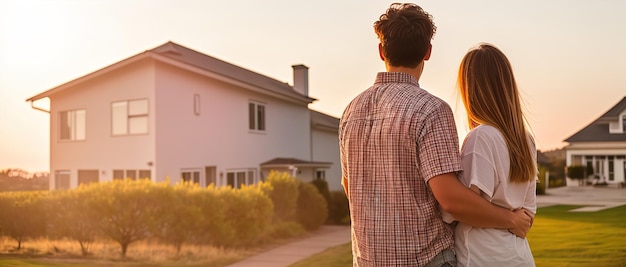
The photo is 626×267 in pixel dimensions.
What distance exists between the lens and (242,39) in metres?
7.50

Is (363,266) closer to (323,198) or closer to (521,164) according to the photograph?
(521,164)

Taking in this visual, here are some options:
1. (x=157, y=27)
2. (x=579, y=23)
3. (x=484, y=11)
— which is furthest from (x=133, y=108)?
(x=579, y=23)

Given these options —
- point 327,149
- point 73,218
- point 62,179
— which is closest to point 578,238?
point 73,218

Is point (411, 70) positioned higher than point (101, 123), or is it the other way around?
point (101, 123)

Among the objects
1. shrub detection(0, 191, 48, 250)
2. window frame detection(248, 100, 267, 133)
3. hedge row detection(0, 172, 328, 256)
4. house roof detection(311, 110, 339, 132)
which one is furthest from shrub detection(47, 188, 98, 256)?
house roof detection(311, 110, 339, 132)

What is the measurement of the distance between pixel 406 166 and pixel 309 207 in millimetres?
8420

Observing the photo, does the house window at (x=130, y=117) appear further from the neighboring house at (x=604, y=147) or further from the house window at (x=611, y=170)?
the house window at (x=611, y=170)

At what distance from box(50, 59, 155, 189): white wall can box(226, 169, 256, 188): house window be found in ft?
6.11

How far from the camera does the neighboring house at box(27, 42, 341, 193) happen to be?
8.26 m

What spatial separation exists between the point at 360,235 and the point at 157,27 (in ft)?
22.1

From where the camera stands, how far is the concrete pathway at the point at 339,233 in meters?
5.35

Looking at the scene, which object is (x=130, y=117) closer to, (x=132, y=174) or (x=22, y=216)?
(x=132, y=174)

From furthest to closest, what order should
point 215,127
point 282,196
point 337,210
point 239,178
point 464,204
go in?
1. point 337,210
2. point 239,178
3. point 215,127
4. point 282,196
5. point 464,204

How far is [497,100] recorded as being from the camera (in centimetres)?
149
